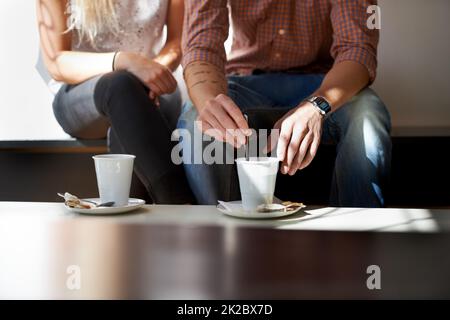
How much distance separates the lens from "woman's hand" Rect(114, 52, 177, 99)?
1.67 meters

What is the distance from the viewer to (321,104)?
1291mm

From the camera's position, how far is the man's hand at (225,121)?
112 cm

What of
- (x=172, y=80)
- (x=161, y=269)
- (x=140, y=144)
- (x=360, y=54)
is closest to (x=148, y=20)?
(x=172, y=80)

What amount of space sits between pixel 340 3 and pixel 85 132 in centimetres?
90

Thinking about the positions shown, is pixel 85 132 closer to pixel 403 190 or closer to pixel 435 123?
pixel 403 190

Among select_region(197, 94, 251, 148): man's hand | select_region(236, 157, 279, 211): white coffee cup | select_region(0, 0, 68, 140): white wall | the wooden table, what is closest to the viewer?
the wooden table

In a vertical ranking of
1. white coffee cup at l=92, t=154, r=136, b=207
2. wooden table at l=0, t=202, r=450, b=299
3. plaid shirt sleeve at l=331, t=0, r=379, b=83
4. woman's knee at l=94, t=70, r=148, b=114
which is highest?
plaid shirt sleeve at l=331, t=0, r=379, b=83

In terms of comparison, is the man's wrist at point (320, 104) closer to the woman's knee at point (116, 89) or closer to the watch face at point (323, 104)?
the watch face at point (323, 104)

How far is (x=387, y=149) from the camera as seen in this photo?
139 cm

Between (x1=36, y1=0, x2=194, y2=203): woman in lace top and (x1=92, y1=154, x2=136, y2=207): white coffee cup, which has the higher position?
(x1=36, y1=0, x2=194, y2=203): woman in lace top

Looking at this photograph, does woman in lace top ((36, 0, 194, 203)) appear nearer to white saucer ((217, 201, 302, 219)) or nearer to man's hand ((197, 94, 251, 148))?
man's hand ((197, 94, 251, 148))

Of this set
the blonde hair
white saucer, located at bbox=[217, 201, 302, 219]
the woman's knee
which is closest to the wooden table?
white saucer, located at bbox=[217, 201, 302, 219]

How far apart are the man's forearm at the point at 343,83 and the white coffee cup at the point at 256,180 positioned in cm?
42

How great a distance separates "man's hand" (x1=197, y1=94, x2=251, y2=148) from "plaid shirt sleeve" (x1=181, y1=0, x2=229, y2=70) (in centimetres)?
33
